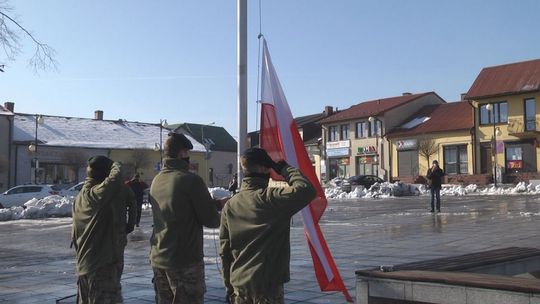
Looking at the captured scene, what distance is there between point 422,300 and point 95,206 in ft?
9.30

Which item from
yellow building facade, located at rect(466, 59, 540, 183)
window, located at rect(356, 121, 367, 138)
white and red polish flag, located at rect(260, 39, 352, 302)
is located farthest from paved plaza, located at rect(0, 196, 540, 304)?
window, located at rect(356, 121, 367, 138)

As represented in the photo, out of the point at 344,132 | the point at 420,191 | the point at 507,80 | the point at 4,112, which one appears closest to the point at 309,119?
the point at 344,132

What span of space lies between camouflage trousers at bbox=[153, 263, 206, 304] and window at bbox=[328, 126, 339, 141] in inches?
2292

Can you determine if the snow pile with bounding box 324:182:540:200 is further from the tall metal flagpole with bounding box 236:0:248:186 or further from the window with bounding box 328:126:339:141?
the tall metal flagpole with bounding box 236:0:248:186

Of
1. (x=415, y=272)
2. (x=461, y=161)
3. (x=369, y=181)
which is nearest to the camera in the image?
(x=415, y=272)

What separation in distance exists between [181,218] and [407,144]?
52.2 m

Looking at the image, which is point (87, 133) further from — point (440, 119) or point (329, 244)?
point (329, 244)

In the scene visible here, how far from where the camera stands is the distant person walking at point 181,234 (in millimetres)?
4555

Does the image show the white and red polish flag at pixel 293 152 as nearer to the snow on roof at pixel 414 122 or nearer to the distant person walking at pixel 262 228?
the distant person walking at pixel 262 228

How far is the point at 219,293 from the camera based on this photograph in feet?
24.4

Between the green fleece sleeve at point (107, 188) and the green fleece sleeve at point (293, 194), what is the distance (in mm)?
1728

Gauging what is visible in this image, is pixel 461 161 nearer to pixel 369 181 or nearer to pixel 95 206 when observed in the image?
pixel 369 181

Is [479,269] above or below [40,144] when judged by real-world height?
below

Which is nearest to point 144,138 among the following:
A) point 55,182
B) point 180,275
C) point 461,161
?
point 55,182
